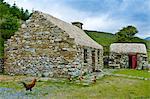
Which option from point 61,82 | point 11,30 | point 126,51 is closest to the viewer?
point 61,82

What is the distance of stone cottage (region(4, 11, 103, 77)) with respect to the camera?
83.3 ft

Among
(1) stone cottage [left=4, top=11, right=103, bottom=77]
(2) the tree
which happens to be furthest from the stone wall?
(1) stone cottage [left=4, top=11, right=103, bottom=77]

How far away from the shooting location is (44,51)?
2638 cm

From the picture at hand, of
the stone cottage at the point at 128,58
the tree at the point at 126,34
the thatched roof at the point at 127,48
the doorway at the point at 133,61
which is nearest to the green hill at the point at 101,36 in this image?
the tree at the point at 126,34

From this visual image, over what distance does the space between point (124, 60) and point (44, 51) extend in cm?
2161

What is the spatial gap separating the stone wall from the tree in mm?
17022

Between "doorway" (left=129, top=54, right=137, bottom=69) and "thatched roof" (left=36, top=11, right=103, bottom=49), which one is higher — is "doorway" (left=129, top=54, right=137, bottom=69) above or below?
below

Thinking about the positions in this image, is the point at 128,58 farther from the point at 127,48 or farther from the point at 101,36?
the point at 101,36

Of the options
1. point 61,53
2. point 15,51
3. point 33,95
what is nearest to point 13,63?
point 15,51

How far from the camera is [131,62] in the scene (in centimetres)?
4581

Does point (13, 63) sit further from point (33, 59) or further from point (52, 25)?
point (52, 25)

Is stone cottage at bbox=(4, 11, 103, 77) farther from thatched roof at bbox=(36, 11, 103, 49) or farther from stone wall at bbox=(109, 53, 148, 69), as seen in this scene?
stone wall at bbox=(109, 53, 148, 69)

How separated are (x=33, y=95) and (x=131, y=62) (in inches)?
Result: 1236

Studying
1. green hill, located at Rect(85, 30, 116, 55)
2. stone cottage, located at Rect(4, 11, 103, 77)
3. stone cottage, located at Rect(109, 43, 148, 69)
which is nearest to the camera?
stone cottage, located at Rect(4, 11, 103, 77)
